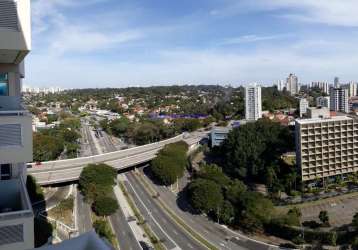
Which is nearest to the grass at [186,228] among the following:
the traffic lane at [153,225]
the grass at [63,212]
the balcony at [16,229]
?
the traffic lane at [153,225]

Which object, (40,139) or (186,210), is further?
(40,139)

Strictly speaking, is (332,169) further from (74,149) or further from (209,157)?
(74,149)

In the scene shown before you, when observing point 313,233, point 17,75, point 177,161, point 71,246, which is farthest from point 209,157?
point 71,246

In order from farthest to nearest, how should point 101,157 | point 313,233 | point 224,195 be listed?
point 101,157 → point 224,195 → point 313,233

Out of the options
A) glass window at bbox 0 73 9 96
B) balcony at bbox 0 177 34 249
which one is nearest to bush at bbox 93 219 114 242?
glass window at bbox 0 73 9 96

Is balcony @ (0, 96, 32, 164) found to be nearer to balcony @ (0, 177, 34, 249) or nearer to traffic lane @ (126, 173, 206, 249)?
balcony @ (0, 177, 34, 249)
